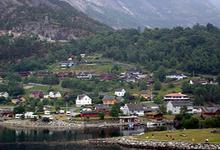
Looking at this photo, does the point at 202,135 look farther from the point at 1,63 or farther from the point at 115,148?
the point at 1,63

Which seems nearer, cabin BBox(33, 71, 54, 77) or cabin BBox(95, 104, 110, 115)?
cabin BBox(95, 104, 110, 115)

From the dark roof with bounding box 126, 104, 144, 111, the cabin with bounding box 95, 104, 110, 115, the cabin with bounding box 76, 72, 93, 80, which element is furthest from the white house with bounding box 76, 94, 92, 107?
the cabin with bounding box 76, 72, 93, 80

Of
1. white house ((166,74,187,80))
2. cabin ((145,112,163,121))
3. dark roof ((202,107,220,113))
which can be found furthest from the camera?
white house ((166,74,187,80))

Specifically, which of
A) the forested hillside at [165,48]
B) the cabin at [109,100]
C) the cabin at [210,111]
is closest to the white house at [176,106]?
the cabin at [210,111]

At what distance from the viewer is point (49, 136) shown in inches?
3246

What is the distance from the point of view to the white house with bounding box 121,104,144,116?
4112 inches

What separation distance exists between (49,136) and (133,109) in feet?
84.5

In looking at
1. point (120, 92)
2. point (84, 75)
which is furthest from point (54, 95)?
point (84, 75)

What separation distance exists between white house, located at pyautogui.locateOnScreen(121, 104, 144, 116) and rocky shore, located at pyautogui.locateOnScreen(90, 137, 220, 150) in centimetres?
3013

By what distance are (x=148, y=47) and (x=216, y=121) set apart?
262ft

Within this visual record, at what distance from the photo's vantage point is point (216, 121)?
80.0 metres

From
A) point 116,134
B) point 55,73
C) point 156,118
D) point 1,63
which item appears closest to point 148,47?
point 55,73

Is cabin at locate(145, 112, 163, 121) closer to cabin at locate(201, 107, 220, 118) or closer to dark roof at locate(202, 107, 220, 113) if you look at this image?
cabin at locate(201, 107, 220, 118)

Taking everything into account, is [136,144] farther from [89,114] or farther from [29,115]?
[29,115]
